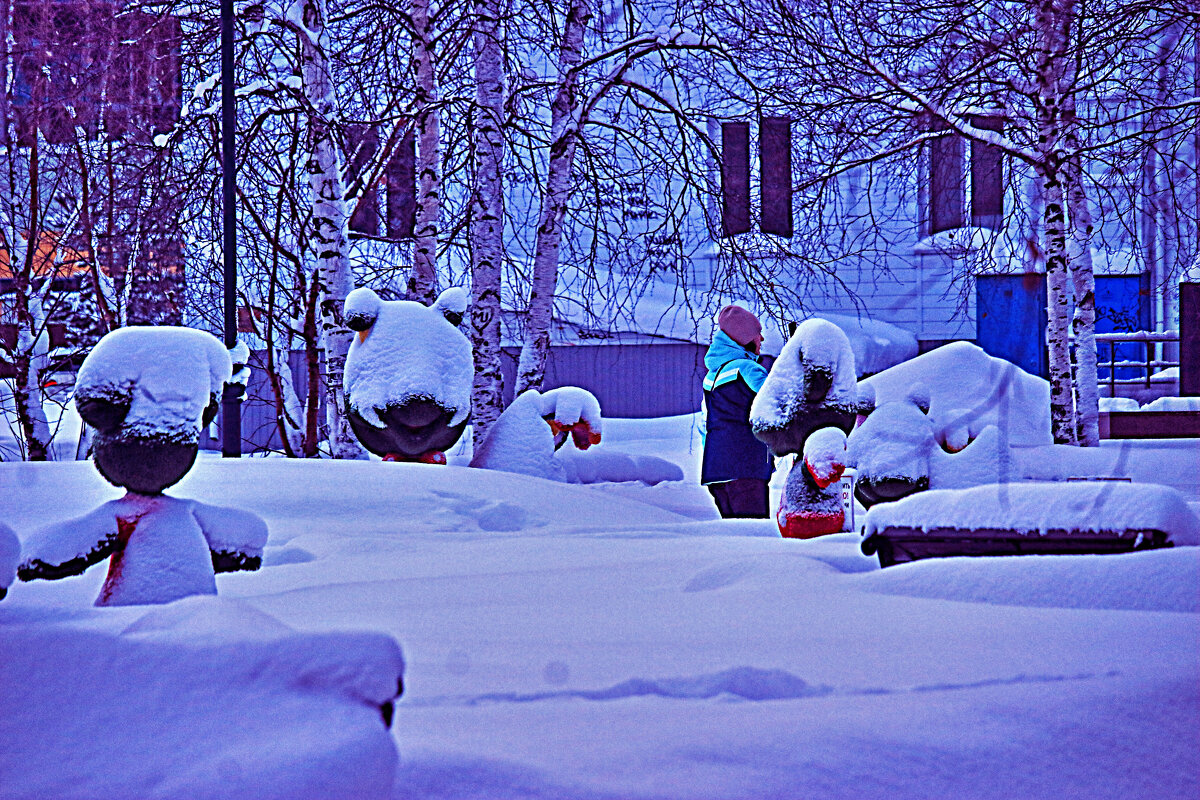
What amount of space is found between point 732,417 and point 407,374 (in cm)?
197

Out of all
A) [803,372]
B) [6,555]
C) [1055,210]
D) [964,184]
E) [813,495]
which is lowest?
[813,495]

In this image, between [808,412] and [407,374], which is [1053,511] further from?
[407,374]

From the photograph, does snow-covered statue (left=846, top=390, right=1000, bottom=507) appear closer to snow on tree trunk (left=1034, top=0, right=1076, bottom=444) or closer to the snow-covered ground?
the snow-covered ground

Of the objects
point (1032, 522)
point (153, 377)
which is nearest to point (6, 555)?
point (153, 377)

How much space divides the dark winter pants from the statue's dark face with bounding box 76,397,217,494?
4244 millimetres

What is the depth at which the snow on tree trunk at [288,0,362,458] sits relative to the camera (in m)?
8.38

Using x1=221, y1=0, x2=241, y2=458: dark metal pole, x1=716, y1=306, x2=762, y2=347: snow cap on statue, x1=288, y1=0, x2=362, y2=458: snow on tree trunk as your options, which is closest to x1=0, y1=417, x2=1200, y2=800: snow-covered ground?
x1=716, y1=306, x2=762, y2=347: snow cap on statue

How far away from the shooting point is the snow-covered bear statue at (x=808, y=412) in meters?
5.31

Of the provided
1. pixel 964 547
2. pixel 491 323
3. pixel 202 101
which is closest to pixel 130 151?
pixel 202 101

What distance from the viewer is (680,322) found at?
1595cm

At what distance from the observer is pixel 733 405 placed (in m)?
6.69

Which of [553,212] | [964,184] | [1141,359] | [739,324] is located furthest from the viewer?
[1141,359]

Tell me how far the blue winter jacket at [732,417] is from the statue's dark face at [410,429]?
156 centimetres

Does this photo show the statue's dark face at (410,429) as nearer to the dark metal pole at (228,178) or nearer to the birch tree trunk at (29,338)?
the dark metal pole at (228,178)
